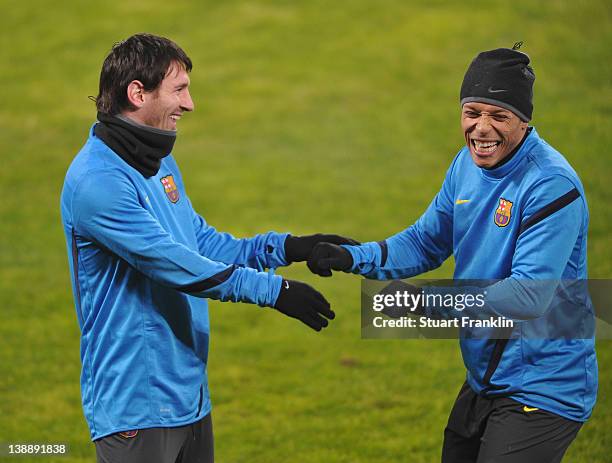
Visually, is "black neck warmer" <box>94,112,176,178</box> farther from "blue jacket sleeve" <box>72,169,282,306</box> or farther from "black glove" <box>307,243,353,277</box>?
"black glove" <box>307,243,353,277</box>

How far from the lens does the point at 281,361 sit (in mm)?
8625

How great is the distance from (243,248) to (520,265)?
4.79ft

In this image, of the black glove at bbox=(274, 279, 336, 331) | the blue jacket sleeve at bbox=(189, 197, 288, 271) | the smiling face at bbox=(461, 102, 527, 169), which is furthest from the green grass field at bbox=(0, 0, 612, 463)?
the smiling face at bbox=(461, 102, 527, 169)

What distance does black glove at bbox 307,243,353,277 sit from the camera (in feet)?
15.8

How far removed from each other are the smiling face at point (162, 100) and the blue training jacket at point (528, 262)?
122cm

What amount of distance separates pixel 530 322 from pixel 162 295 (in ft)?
4.73

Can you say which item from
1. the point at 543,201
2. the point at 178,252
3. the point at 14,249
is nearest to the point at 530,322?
the point at 543,201

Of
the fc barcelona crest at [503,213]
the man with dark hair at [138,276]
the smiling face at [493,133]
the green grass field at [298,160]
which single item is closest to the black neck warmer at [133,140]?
the man with dark hair at [138,276]

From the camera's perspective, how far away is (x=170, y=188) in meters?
4.46

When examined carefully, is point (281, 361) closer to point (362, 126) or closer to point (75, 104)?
point (362, 126)

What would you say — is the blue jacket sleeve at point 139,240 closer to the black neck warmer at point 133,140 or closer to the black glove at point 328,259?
the black neck warmer at point 133,140

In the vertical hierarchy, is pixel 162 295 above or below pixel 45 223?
below

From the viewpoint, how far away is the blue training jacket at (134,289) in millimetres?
4031

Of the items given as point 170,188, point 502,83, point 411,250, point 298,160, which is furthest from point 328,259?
point 298,160
